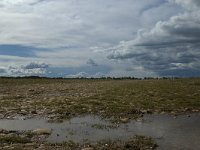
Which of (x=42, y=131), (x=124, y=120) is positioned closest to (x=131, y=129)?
(x=124, y=120)

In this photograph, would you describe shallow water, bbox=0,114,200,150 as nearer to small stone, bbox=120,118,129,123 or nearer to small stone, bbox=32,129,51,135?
small stone, bbox=32,129,51,135

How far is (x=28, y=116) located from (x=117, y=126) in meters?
8.26

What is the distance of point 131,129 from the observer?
23062mm

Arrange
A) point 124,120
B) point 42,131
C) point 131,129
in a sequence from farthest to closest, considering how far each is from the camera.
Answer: point 124,120 < point 131,129 < point 42,131

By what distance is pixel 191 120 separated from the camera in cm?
2691

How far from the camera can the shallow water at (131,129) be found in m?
20.1

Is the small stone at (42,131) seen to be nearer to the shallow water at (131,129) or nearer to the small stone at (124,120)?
the shallow water at (131,129)

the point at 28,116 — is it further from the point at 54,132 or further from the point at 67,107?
the point at 54,132

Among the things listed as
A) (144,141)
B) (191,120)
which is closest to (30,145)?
(144,141)

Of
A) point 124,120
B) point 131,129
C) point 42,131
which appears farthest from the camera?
point 124,120

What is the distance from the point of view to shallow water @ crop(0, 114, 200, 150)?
791 inches

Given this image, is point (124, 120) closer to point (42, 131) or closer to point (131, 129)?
point (131, 129)

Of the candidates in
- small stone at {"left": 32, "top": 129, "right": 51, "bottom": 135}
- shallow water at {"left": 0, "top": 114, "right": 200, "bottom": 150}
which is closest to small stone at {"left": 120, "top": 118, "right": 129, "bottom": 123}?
shallow water at {"left": 0, "top": 114, "right": 200, "bottom": 150}

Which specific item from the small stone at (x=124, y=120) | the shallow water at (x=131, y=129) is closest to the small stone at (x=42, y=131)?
the shallow water at (x=131, y=129)
